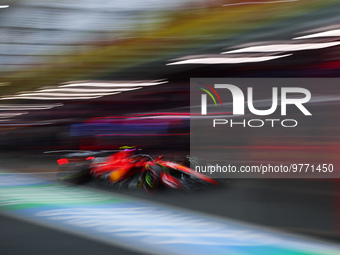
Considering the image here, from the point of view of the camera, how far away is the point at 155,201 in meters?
4.88

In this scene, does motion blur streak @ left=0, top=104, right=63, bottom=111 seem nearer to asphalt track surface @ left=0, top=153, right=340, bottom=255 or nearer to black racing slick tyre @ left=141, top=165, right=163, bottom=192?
asphalt track surface @ left=0, top=153, right=340, bottom=255

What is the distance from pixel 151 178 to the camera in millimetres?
5445

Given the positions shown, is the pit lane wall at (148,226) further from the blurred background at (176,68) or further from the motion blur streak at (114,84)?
the motion blur streak at (114,84)

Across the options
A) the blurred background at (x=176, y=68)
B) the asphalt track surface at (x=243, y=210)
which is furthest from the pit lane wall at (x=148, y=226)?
the blurred background at (x=176, y=68)

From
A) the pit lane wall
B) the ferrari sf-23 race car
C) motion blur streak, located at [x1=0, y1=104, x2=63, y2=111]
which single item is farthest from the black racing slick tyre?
motion blur streak, located at [x1=0, y1=104, x2=63, y2=111]

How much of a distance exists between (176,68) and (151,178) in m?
1.84

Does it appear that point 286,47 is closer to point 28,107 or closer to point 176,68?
point 176,68

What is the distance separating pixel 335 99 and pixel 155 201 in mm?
2726

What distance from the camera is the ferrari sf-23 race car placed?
546 centimetres

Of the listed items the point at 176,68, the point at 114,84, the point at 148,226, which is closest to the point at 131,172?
the point at 114,84

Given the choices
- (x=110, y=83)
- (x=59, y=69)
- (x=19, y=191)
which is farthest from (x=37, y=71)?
(x=19, y=191)

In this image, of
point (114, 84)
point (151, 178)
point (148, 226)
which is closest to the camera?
point (148, 226)

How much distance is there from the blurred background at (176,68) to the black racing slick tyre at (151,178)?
0.27 m

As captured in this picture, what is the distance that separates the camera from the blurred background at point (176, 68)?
13.1ft
